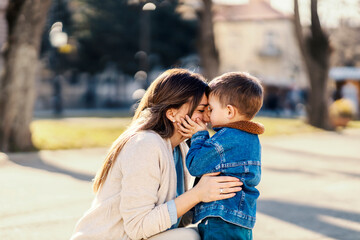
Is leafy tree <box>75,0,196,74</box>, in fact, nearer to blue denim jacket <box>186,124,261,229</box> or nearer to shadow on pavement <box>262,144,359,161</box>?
shadow on pavement <box>262,144,359,161</box>

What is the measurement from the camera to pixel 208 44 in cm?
1855

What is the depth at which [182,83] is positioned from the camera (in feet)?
9.16

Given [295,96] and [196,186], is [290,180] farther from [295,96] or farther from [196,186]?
[295,96]

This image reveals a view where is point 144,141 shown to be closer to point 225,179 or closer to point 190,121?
point 190,121

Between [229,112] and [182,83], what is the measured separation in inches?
11.9

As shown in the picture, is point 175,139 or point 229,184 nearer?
point 229,184

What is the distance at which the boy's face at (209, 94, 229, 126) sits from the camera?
2854 mm

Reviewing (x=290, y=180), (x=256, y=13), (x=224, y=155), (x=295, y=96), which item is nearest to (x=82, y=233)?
(x=224, y=155)

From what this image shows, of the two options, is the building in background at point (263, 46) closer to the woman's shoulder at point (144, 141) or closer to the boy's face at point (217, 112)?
the boy's face at point (217, 112)

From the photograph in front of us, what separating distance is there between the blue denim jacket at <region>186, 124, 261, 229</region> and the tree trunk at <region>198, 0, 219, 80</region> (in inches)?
620

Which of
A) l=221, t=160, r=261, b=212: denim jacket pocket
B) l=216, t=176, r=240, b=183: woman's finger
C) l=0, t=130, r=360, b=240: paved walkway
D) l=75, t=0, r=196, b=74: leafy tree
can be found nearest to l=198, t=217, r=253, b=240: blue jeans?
l=221, t=160, r=261, b=212: denim jacket pocket

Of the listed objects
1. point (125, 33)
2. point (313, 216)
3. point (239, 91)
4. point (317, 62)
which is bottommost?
point (313, 216)

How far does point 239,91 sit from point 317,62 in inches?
753

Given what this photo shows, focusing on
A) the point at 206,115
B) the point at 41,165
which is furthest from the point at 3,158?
the point at 206,115
